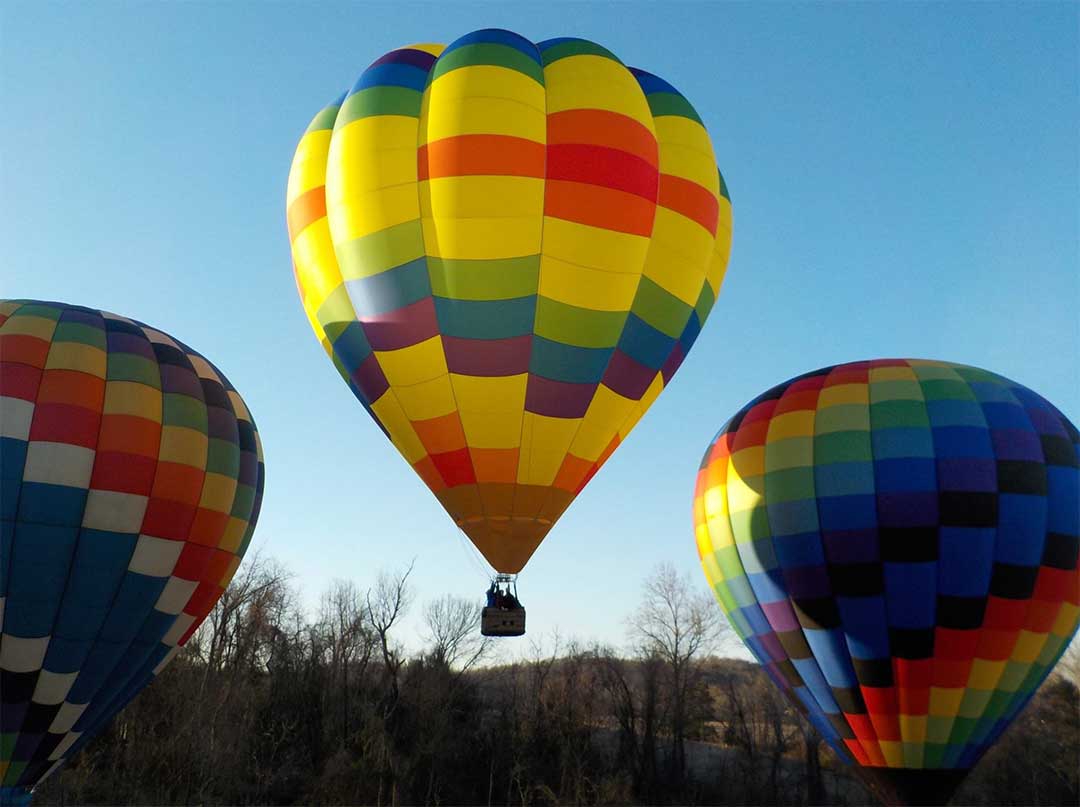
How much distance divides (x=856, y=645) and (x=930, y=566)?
123 centimetres

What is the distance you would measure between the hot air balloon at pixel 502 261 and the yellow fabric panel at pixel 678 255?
0.02m

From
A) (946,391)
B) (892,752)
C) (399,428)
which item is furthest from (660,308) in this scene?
(892,752)

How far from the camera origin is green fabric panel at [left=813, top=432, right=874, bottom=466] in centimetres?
1091

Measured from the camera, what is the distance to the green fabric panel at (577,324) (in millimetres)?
8828

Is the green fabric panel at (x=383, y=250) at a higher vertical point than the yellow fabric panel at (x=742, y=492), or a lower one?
higher

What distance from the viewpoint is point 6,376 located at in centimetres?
954

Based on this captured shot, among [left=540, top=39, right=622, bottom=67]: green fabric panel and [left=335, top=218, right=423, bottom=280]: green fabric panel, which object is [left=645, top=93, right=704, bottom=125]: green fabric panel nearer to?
[left=540, top=39, right=622, bottom=67]: green fabric panel

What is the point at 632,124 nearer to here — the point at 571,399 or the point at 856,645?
the point at 571,399

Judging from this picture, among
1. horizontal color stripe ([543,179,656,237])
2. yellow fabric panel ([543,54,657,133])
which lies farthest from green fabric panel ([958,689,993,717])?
yellow fabric panel ([543,54,657,133])

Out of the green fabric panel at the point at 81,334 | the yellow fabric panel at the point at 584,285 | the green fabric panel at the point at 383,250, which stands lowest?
the green fabric panel at the point at 81,334

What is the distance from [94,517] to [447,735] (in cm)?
1757

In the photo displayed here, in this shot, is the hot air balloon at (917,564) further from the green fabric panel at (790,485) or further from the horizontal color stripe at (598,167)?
the horizontal color stripe at (598,167)

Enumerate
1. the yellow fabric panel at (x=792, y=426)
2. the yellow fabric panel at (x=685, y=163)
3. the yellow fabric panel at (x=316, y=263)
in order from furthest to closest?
the yellow fabric panel at (x=792, y=426)
the yellow fabric panel at (x=685, y=163)
the yellow fabric panel at (x=316, y=263)

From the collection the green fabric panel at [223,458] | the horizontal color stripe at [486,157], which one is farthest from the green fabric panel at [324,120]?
the green fabric panel at [223,458]
